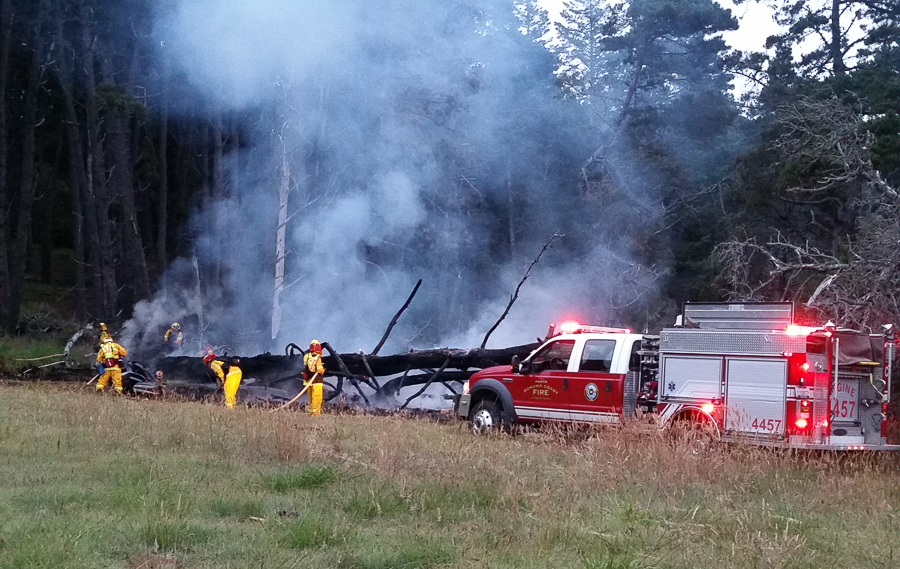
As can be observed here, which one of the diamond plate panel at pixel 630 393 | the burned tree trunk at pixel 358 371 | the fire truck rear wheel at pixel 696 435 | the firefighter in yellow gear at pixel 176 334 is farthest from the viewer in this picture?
the firefighter in yellow gear at pixel 176 334

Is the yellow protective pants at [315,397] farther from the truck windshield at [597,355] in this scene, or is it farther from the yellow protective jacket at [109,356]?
the truck windshield at [597,355]

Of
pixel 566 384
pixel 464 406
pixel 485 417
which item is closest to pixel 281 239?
pixel 464 406

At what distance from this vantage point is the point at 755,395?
32.5 feet

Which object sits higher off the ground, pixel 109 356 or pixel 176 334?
pixel 176 334

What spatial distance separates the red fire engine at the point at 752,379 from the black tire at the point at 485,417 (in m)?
1.56

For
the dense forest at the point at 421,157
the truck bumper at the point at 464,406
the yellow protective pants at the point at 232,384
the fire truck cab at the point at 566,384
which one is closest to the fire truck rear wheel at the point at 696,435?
the fire truck cab at the point at 566,384

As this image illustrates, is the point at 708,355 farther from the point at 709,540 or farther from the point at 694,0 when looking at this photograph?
the point at 694,0

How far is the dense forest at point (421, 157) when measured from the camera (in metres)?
25.7

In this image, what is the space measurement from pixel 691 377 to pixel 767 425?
1032 mm

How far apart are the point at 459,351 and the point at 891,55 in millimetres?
13769

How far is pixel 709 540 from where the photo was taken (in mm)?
6074

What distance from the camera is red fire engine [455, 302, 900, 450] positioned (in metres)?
9.68

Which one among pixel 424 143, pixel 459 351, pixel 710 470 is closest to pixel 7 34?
pixel 424 143

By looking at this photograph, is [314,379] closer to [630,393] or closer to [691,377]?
[630,393]
